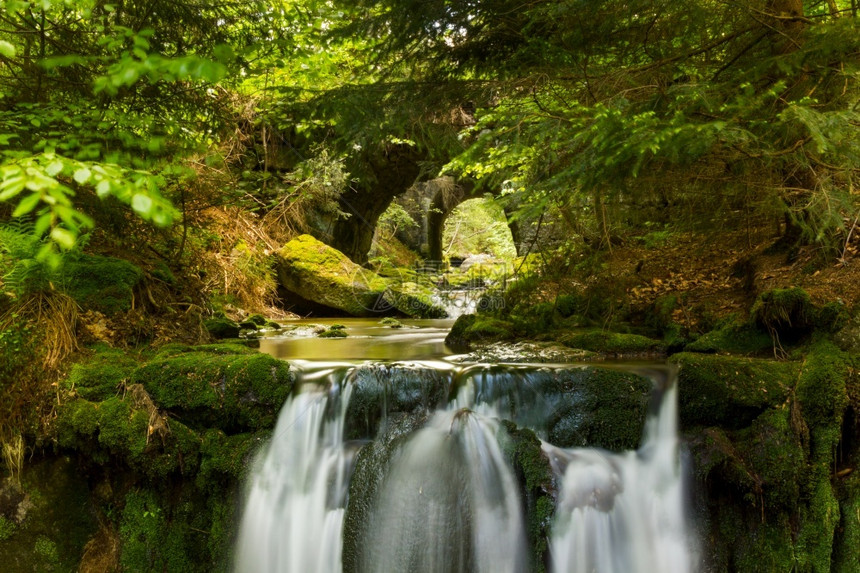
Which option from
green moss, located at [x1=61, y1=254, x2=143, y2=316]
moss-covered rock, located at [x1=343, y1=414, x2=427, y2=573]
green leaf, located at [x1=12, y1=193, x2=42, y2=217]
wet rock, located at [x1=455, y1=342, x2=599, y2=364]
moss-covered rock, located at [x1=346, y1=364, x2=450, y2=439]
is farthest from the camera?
wet rock, located at [x1=455, y1=342, x2=599, y2=364]

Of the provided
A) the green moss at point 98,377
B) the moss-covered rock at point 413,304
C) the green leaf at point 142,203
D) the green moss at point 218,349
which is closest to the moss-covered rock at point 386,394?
the green moss at point 218,349

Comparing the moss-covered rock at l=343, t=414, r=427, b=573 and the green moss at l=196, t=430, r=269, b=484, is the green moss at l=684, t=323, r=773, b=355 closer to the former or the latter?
the moss-covered rock at l=343, t=414, r=427, b=573

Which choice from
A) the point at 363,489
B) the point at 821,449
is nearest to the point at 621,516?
the point at 821,449

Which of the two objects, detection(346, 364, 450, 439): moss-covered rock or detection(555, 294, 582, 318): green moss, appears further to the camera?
detection(555, 294, 582, 318): green moss

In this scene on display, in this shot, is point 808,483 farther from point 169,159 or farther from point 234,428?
point 169,159

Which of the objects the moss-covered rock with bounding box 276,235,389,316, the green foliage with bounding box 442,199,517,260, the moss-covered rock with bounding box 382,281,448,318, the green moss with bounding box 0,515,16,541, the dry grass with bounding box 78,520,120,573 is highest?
the green foliage with bounding box 442,199,517,260

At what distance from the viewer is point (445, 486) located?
12.5ft

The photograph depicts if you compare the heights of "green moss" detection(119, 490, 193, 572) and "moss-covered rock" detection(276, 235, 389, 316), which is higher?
"moss-covered rock" detection(276, 235, 389, 316)

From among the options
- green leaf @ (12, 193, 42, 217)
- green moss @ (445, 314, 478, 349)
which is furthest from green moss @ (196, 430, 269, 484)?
green moss @ (445, 314, 478, 349)

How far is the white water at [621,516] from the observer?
3619mm

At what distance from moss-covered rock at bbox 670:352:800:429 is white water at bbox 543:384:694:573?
352 millimetres

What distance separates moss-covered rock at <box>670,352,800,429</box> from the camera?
3.86m

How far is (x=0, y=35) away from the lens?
13.8ft

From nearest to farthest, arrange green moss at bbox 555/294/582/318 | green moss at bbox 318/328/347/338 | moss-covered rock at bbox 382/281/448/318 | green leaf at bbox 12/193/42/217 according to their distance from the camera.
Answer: green leaf at bbox 12/193/42/217 < green moss at bbox 555/294/582/318 < green moss at bbox 318/328/347/338 < moss-covered rock at bbox 382/281/448/318
